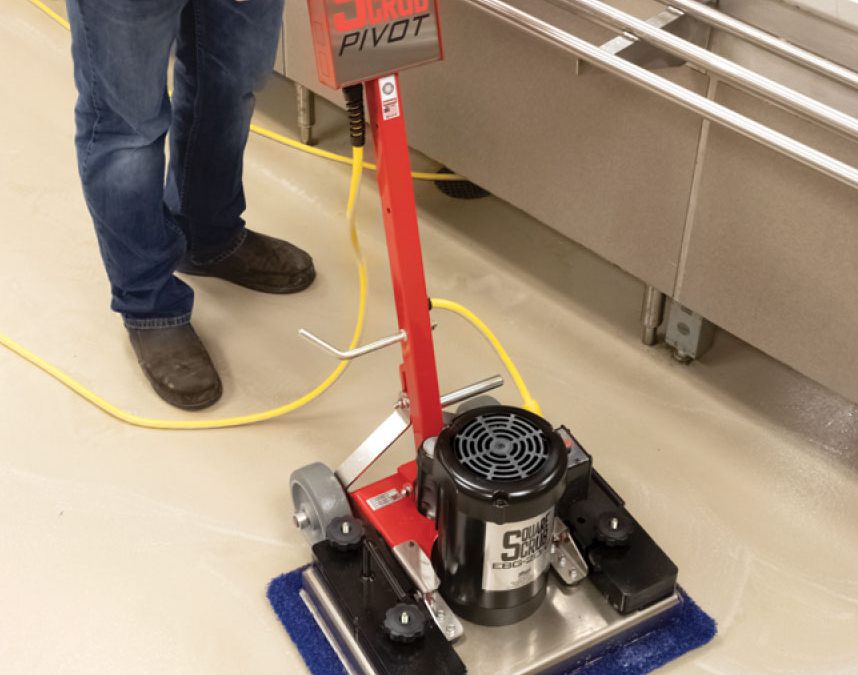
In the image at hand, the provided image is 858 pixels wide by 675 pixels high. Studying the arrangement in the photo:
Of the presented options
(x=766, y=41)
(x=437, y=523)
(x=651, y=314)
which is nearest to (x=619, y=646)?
(x=437, y=523)

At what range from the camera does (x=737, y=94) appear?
1.65 meters

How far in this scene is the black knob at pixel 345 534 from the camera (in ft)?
5.14

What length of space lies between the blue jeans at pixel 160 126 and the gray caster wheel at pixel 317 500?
1.41 feet

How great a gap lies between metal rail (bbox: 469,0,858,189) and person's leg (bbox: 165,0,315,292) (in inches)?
14.3

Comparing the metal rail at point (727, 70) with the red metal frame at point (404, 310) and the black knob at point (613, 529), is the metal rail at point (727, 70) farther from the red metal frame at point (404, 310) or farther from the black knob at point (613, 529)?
the black knob at point (613, 529)

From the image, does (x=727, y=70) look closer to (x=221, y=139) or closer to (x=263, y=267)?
(x=221, y=139)

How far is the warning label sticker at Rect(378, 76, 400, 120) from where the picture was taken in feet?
4.44

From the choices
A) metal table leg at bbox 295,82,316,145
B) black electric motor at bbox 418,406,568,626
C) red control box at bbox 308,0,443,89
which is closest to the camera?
red control box at bbox 308,0,443,89

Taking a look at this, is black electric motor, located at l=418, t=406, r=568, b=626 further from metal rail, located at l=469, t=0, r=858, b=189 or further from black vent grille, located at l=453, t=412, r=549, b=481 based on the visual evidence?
metal rail, located at l=469, t=0, r=858, b=189

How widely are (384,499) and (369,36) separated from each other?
0.63m

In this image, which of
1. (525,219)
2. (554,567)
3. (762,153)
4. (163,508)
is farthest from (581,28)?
(163,508)

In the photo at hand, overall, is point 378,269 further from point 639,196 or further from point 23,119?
point 23,119

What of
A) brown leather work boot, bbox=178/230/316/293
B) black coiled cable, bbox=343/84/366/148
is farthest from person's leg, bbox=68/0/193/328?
Result: black coiled cable, bbox=343/84/366/148

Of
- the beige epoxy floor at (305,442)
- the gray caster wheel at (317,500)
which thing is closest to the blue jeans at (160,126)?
the beige epoxy floor at (305,442)
